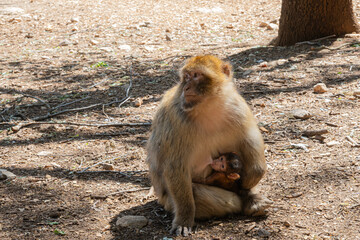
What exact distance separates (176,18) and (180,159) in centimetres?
890

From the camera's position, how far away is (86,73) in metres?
8.45

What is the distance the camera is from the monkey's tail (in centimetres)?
371

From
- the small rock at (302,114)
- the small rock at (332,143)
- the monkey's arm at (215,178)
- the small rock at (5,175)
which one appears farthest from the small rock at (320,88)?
the small rock at (5,175)

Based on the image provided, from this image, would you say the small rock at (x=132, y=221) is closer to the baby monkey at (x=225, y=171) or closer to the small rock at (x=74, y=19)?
the baby monkey at (x=225, y=171)

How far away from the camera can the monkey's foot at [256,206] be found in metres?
3.69

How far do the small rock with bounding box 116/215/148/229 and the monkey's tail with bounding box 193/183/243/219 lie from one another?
476mm

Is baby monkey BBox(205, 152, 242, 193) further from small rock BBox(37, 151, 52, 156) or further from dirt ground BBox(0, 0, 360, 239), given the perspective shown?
small rock BBox(37, 151, 52, 156)

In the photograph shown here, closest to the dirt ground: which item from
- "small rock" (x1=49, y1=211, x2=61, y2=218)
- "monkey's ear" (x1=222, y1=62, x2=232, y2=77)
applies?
"small rock" (x1=49, y1=211, x2=61, y2=218)

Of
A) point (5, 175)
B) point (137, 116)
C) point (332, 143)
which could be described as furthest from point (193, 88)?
point (137, 116)

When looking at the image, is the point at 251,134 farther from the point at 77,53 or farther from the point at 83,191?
the point at 77,53

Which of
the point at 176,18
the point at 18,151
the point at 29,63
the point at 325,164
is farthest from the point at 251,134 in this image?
the point at 176,18

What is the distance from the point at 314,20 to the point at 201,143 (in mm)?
5571

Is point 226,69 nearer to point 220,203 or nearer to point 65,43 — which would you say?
point 220,203

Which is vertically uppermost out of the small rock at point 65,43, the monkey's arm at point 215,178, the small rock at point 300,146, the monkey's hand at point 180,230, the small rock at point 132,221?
the small rock at point 65,43
